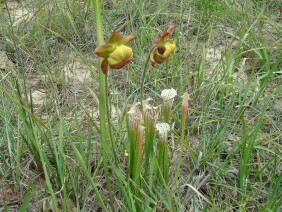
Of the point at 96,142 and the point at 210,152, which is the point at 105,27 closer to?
the point at 96,142

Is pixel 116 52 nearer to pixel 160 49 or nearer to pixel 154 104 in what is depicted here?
pixel 160 49

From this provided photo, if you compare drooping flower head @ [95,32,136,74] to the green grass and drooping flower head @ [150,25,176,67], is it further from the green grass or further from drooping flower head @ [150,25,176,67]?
the green grass

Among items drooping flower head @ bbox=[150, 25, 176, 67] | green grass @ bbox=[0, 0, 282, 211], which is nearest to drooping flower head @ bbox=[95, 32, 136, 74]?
drooping flower head @ bbox=[150, 25, 176, 67]

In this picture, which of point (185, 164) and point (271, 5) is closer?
point (185, 164)

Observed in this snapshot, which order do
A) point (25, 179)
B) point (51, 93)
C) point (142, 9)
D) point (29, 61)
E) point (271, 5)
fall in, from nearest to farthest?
point (25, 179) → point (51, 93) → point (29, 61) → point (142, 9) → point (271, 5)

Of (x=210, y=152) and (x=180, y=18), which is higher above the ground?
(x=180, y=18)

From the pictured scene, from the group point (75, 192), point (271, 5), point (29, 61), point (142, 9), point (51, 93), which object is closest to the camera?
point (75, 192)

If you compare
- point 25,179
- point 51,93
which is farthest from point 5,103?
point 25,179

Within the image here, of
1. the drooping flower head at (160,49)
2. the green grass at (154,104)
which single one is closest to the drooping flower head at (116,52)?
the drooping flower head at (160,49)

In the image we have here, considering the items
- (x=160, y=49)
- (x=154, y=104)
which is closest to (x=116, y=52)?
(x=160, y=49)

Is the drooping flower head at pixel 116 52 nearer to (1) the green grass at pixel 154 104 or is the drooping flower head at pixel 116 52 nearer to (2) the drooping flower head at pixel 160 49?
(2) the drooping flower head at pixel 160 49
